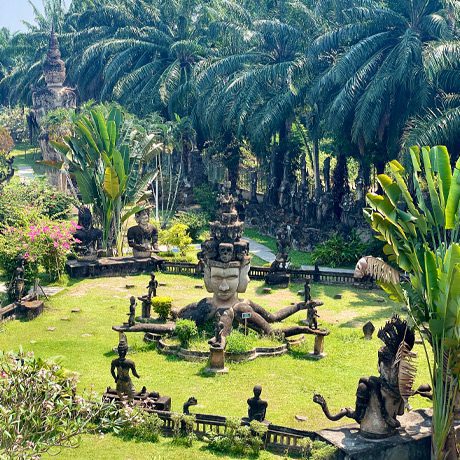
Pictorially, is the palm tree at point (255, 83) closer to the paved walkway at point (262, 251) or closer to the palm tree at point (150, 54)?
the palm tree at point (150, 54)

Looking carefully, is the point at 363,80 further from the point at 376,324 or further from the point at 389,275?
the point at 389,275

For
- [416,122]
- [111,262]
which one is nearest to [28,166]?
[111,262]

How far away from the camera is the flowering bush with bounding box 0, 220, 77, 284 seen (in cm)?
2625

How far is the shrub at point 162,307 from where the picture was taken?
74.8 ft

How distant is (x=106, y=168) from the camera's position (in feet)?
98.1

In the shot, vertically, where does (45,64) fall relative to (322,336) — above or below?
above

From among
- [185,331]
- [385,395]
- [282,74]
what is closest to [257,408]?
[385,395]

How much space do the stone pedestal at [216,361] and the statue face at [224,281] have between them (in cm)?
227

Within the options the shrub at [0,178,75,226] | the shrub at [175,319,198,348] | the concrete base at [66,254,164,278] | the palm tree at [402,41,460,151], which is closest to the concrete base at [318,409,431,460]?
the shrub at [175,319,198,348]

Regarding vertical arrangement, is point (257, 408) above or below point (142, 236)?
below

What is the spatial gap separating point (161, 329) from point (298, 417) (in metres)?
5.77

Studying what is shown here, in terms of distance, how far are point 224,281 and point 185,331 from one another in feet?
5.33

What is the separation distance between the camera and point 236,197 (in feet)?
140

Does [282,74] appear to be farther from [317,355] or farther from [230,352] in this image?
[230,352]
